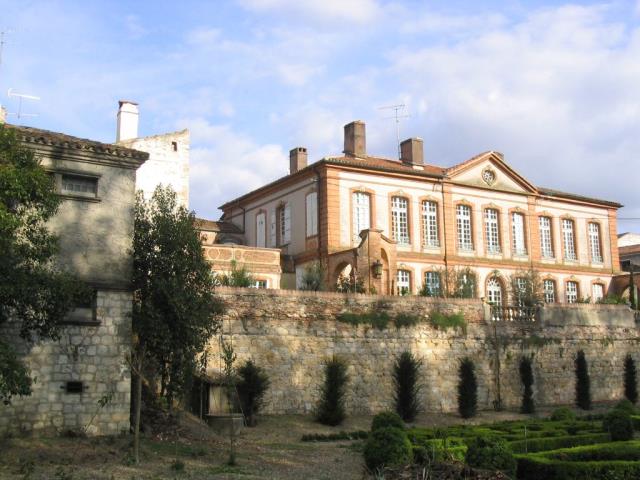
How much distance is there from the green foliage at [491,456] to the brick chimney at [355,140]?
92.2 ft

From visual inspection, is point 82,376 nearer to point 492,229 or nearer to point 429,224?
point 429,224

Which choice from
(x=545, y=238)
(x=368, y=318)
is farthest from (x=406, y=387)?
(x=545, y=238)

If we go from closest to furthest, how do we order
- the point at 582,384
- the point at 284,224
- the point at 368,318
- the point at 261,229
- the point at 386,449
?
the point at 386,449
the point at 368,318
the point at 582,384
the point at 284,224
the point at 261,229

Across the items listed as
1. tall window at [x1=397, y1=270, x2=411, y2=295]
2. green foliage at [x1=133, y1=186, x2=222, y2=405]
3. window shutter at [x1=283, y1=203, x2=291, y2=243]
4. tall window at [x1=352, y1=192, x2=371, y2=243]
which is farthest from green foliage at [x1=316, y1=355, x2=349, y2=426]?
window shutter at [x1=283, y1=203, x2=291, y2=243]

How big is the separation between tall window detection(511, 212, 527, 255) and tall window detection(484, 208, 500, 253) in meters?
1.20

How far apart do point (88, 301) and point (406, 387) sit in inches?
476

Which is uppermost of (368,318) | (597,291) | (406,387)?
(597,291)

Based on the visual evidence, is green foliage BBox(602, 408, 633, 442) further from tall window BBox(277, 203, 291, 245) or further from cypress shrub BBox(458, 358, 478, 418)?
tall window BBox(277, 203, 291, 245)

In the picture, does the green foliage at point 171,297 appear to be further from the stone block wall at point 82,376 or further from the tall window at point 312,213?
the tall window at point 312,213

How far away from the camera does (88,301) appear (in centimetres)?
1991

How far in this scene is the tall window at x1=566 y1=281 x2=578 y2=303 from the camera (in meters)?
46.6

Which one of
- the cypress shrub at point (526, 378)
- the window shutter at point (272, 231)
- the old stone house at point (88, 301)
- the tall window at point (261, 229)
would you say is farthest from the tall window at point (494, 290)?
the old stone house at point (88, 301)

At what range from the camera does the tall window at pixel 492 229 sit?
44062 mm

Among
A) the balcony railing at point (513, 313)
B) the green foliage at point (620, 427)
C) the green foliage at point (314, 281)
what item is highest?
the green foliage at point (314, 281)
